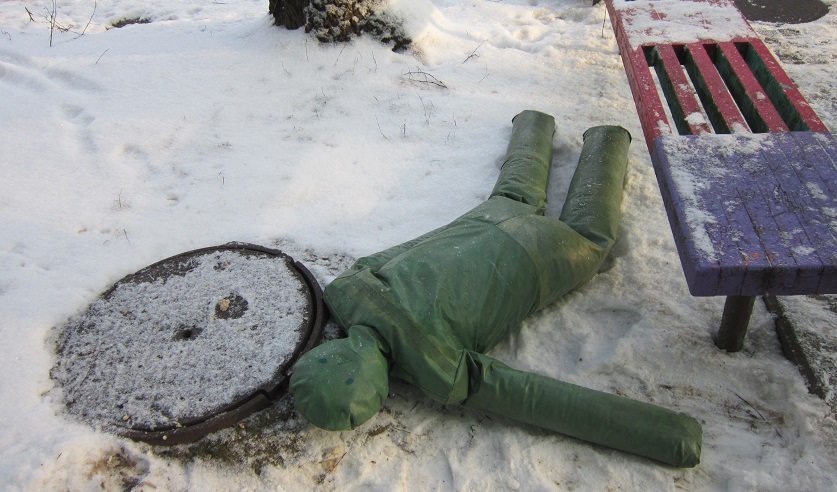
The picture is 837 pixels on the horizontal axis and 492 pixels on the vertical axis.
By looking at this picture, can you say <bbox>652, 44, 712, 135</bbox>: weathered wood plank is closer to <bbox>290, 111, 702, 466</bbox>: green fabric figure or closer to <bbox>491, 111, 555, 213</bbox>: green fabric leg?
<bbox>290, 111, 702, 466</bbox>: green fabric figure

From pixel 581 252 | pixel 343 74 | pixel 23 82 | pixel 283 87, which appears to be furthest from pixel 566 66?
pixel 23 82

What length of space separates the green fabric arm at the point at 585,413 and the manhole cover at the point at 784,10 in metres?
3.79

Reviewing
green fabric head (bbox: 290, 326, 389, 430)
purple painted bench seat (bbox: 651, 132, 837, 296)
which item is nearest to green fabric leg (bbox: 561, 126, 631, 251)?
purple painted bench seat (bbox: 651, 132, 837, 296)

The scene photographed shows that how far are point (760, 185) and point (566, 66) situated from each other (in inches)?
91.4

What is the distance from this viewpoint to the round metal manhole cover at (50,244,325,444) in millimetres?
2156

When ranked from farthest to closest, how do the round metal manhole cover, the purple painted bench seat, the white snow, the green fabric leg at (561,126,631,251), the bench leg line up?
the white snow
the green fabric leg at (561,126,631,251)
the bench leg
the round metal manhole cover
the purple painted bench seat

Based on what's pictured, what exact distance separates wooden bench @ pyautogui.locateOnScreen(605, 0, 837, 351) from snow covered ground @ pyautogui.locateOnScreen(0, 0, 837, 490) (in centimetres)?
41

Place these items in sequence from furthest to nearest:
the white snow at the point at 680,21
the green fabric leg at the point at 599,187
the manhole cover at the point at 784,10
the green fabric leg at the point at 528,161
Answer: the manhole cover at the point at 784,10
the white snow at the point at 680,21
the green fabric leg at the point at 528,161
the green fabric leg at the point at 599,187

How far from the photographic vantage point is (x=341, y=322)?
2.40 metres

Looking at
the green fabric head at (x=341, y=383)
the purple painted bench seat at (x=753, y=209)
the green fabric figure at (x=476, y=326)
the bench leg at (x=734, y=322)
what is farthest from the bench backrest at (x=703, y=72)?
the green fabric head at (x=341, y=383)

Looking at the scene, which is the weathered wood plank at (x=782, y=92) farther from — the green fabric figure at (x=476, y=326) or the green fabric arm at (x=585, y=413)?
the green fabric arm at (x=585, y=413)

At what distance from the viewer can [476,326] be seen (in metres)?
2.29

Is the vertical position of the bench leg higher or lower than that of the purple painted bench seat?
lower

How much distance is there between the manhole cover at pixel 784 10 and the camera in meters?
4.68
